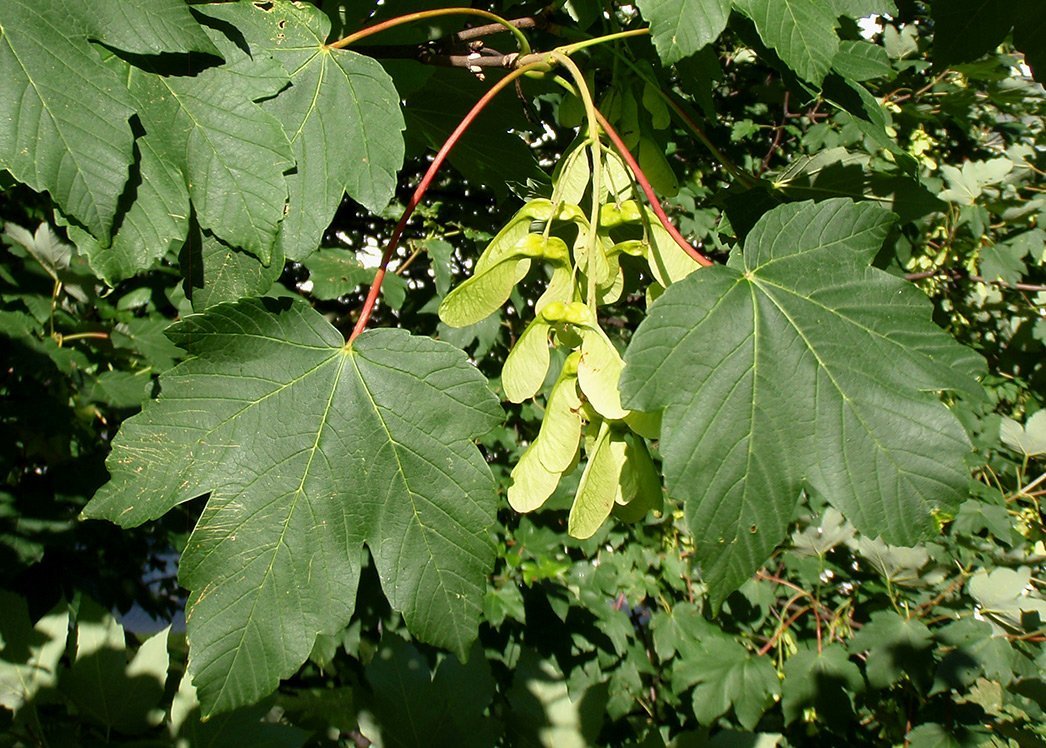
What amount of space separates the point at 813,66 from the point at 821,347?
0.33 m

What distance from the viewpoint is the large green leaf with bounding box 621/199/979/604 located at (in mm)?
885

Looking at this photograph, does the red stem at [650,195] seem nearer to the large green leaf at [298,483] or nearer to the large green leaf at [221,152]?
the large green leaf at [298,483]

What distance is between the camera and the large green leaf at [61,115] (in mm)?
849

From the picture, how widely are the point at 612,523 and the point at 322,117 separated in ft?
6.27

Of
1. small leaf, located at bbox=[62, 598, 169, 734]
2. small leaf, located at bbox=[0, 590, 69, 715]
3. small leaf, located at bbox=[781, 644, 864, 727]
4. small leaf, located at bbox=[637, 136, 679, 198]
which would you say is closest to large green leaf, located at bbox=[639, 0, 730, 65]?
small leaf, located at bbox=[637, 136, 679, 198]

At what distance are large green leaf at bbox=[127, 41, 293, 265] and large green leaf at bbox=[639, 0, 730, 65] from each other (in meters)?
0.46

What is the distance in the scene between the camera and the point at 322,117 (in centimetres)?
105

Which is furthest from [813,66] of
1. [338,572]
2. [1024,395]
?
[1024,395]

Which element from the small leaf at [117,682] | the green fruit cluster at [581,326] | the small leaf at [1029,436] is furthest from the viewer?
the small leaf at [1029,436]

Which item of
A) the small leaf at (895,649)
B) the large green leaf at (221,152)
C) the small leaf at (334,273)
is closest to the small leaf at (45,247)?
the small leaf at (334,273)

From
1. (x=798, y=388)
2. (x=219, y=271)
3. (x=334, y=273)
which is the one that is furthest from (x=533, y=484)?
(x=334, y=273)

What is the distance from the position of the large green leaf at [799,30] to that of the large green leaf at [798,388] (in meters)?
0.17

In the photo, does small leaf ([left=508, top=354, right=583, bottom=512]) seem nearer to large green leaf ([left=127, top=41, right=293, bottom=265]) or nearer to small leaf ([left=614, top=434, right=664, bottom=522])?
small leaf ([left=614, top=434, right=664, bottom=522])

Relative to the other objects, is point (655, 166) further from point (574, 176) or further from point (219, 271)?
point (219, 271)
